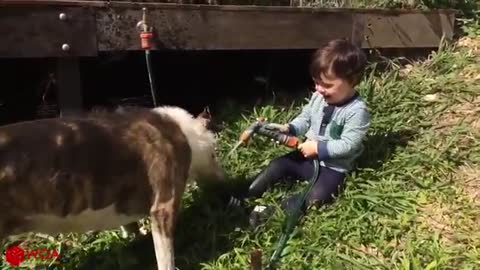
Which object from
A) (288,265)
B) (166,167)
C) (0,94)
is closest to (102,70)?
(0,94)

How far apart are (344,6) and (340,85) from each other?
208 cm

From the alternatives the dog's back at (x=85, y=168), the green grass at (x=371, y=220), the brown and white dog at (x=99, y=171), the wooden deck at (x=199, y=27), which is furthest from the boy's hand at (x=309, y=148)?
the wooden deck at (x=199, y=27)

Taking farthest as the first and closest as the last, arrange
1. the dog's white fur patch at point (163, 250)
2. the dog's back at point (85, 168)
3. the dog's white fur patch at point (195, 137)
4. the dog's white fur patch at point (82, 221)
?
the dog's white fur patch at point (195, 137)
the dog's white fur patch at point (163, 250)
the dog's white fur patch at point (82, 221)
the dog's back at point (85, 168)

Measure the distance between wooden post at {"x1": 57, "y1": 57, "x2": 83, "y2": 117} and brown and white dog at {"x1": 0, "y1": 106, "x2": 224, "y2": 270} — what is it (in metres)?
0.89

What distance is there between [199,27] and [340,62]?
1199 millimetres

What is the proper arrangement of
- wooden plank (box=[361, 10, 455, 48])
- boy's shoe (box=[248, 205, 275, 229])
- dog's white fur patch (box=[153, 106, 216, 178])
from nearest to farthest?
dog's white fur patch (box=[153, 106, 216, 178]) < boy's shoe (box=[248, 205, 275, 229]) < wooden plank (box=[361, 10, 455, 48])

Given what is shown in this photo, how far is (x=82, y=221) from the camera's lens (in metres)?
3.62

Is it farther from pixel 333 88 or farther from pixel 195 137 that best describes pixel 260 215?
pixel 333 88

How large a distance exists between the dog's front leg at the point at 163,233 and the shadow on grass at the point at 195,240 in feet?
0.63

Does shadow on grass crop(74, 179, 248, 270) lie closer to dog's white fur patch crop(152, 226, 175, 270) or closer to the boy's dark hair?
dog's white fur patch crop(152, 226, 175, 270)

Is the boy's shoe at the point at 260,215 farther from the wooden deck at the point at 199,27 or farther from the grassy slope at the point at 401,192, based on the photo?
the wooden deck at the point at 199,27

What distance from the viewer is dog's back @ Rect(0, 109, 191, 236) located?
3348 mm

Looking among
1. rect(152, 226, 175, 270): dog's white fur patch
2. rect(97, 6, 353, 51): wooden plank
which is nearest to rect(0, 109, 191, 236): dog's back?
rect(152, 226, 175, 270): dog's white fur patch

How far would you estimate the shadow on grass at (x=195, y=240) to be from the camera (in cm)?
404
